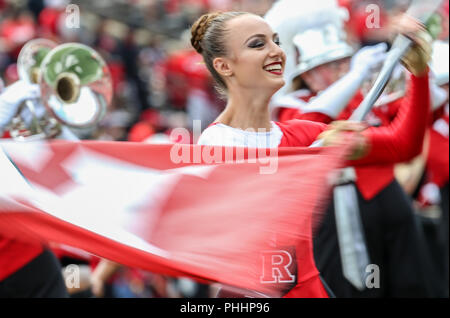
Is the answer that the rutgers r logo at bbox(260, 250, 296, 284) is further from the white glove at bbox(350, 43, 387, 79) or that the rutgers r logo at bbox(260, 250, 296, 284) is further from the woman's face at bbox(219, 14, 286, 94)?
the white glove at bbox(350, 43, 387, 79)

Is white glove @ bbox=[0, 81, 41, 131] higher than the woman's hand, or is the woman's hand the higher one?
the woman's hand

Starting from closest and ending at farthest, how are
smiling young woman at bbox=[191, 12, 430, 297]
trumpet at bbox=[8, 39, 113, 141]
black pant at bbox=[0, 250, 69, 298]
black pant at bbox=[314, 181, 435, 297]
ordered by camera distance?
1. smiling young woman at bbox=[191, 12, 430, 297]
2. black pant at bbox=[0, 250, 69, 298]
3. trumpet at bbox=[8, 39, 113, 141]
4. black pant at bbox=[314, 181, 435, 297]

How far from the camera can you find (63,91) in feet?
16.1

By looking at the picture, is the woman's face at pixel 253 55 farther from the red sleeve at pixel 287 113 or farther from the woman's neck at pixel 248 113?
the red sleeve at pixel 287 113

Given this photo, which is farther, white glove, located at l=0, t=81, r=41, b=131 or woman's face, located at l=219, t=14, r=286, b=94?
white glove, located at l=0, t=81, r=41, b=131

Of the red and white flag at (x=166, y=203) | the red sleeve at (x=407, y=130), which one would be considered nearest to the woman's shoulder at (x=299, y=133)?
the red and white flag at (x=166, y=203)

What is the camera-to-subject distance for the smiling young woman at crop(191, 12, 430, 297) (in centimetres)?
339

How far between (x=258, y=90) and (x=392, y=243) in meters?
2.16

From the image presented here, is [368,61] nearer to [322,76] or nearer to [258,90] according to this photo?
[322,76]

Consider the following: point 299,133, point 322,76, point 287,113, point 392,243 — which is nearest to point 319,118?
point 287,113

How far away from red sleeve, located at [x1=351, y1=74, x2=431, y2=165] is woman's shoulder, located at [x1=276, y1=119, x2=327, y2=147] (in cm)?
28

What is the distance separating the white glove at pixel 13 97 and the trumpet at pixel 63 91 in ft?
0.09

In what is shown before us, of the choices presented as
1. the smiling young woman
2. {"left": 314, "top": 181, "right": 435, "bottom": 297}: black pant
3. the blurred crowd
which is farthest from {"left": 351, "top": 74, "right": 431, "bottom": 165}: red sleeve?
the blurred crowd

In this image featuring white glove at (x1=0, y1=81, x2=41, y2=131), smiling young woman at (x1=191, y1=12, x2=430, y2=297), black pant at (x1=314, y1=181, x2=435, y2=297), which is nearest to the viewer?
smiling young woman at (x1=191, y1=12, x2=430, y2=297)
